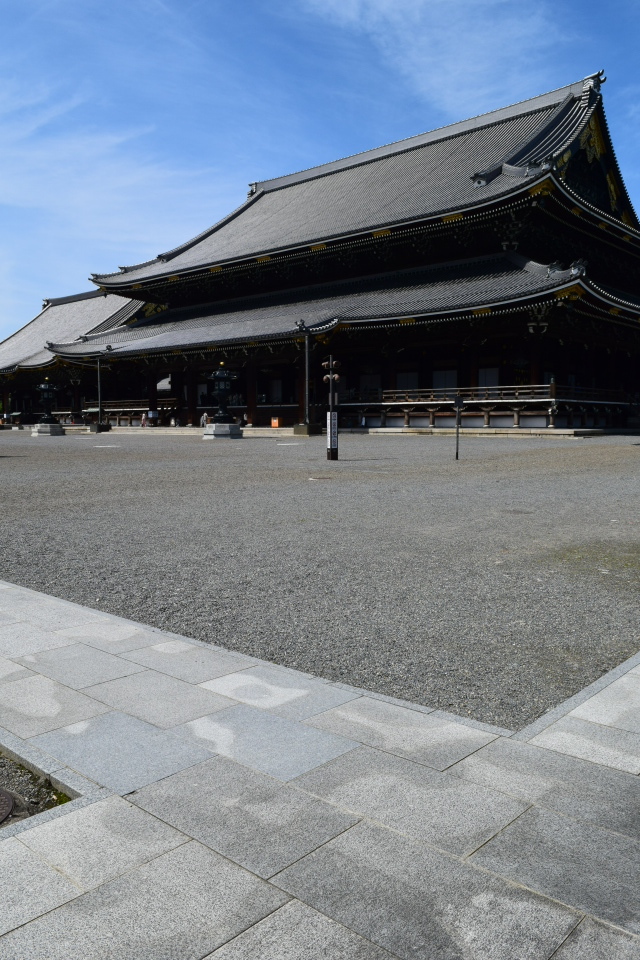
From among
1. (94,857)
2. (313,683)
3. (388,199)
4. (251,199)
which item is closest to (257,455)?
(313,683)

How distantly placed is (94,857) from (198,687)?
4.05 feet

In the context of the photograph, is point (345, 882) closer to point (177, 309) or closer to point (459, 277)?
point (459, 277)

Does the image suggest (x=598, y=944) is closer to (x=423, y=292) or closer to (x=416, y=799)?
(x=416, y=799)

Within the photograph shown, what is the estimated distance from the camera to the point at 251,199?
46750 mm

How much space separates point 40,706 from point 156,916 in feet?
4.76

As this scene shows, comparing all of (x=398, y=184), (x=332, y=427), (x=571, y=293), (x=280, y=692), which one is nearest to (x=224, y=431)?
(x=332, y=427)

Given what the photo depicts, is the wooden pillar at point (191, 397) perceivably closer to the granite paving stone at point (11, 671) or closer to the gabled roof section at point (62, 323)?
the gabled roof section at point (62, 323)

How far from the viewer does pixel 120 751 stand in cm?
254

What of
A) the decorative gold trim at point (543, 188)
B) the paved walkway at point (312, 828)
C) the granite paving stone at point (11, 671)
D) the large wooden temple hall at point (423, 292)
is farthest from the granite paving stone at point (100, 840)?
the decorative gold trim at point (543, 188)

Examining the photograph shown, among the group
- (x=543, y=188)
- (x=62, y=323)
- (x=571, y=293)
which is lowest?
(x=571, y=293)

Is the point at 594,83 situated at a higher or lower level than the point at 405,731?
higher

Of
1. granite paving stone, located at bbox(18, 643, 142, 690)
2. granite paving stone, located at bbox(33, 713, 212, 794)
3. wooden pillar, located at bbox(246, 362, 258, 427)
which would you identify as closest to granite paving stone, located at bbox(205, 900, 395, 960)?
granite paving stone, located at bbox(33, 713, 212, 794)

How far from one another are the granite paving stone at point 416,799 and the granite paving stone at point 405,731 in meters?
0.09

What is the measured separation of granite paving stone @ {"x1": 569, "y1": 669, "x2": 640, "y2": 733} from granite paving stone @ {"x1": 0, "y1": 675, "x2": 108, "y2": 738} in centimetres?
202
